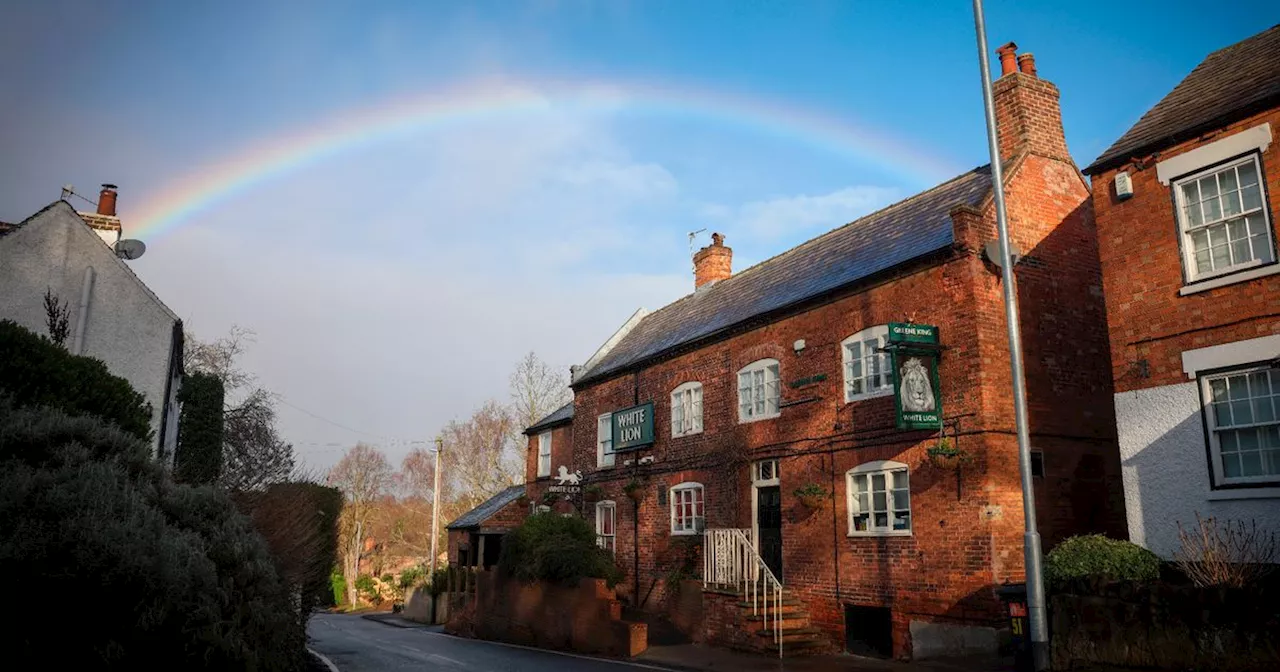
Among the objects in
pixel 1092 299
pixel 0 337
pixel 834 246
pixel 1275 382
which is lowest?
pixel 1275 382

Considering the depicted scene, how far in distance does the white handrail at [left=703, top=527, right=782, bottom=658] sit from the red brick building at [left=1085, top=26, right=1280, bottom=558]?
666cm

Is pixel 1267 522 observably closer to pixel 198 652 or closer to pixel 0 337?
pixel 198 652

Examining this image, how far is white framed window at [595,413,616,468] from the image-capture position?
25.9m

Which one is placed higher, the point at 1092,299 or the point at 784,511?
the point at 1092,299

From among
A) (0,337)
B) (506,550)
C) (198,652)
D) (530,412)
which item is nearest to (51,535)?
(198,652)

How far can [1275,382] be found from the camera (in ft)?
35.7

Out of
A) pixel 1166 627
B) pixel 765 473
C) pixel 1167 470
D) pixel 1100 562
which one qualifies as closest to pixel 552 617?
pixel 765 473

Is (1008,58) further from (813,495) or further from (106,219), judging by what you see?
(106,219)

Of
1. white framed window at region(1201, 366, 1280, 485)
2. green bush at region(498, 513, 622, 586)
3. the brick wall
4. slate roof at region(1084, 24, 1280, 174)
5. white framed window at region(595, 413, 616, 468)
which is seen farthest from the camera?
white framed window at region(595, 413, 616, 468)

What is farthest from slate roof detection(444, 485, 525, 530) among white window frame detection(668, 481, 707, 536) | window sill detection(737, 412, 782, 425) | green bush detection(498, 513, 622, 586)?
window sill detection(737, 412, 782, 425)

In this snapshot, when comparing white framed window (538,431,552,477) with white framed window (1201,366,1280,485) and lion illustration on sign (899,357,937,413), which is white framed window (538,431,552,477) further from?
white framed window (1201,366,1280,485)

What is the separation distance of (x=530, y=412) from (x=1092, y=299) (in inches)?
1356

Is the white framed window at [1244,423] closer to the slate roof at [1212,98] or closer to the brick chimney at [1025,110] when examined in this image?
the slate roof at [1212,98]

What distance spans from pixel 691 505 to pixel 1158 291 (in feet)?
40.0
